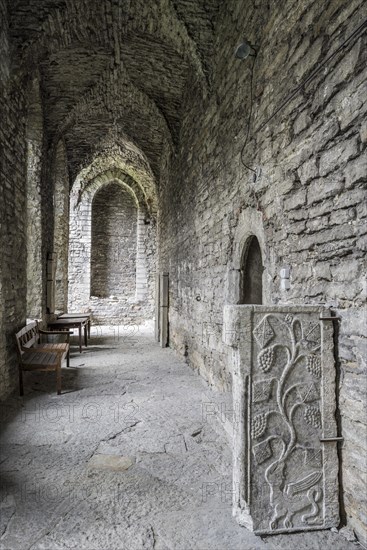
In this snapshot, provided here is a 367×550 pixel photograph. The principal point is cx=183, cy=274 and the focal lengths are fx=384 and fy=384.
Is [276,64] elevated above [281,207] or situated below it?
above

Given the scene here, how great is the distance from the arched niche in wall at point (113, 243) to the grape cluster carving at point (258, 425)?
1242cm

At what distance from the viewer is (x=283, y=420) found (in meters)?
2.17

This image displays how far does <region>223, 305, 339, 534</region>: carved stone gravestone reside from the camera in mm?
2109

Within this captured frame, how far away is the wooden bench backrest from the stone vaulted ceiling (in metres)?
3.55

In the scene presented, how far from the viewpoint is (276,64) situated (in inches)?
128

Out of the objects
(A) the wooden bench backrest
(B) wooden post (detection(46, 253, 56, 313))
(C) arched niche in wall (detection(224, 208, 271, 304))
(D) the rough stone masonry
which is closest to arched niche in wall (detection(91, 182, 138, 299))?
(D) the rough stone masonry

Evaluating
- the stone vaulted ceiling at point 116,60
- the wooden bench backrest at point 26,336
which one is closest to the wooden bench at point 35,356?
the wooden bench backrest at point 26,336

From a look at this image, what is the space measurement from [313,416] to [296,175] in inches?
66.9

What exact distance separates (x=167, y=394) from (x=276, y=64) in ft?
12.4

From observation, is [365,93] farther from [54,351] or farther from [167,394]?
[54,351]

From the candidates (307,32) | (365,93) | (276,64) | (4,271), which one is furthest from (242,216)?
(4,271)

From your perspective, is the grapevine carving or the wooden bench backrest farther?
the wooden bench backrest

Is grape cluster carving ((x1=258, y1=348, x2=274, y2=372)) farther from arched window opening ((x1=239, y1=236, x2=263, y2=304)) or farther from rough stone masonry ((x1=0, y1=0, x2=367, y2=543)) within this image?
arched window opening ((x1=239, y1=236, x2=263, y2=304))

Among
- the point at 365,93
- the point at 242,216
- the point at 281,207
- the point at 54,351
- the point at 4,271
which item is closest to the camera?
the point at 365,93
